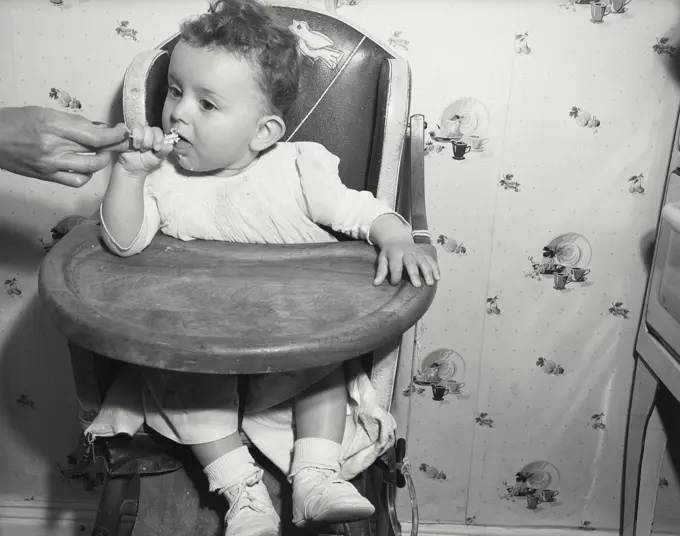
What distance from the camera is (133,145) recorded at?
1194 millimetres

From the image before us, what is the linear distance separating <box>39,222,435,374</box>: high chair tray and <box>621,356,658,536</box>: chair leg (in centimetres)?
101

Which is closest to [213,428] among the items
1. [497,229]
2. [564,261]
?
[497,229]

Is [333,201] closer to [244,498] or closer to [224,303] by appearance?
[224,303]

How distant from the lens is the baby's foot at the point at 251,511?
121cm

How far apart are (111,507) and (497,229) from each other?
3.35ft

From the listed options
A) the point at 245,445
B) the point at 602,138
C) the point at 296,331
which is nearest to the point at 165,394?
the point at 245,445

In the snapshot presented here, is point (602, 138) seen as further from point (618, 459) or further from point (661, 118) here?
point (618, 459)

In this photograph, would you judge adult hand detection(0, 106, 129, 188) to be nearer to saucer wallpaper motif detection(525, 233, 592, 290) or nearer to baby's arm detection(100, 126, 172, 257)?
baby's arm detection(100, 126, 172, 257)

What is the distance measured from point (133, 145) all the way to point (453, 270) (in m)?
0.92

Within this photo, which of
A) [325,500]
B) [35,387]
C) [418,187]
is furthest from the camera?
[35,387]

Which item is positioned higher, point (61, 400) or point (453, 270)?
point (453, 270)

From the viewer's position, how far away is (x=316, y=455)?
4.14ft

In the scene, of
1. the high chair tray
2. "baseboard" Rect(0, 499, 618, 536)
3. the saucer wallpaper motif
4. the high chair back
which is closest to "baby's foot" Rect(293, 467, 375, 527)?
the high chair tray

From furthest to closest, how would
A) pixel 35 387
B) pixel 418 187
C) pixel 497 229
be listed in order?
pixel 35 387, pixel 497 229, pixel 418 187
